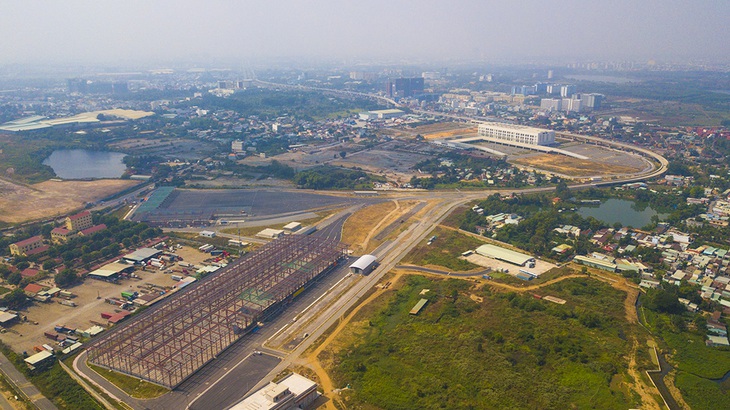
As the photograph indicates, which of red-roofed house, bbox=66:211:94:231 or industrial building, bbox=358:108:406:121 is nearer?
red-roofed house, bbox=66:211:94:231

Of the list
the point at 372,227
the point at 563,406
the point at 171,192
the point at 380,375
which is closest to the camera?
the point at 563,406

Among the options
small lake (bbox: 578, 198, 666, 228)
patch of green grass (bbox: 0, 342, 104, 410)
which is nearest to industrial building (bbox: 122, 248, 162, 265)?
patch of green grass (bbox: 0, 342, 104, 410)

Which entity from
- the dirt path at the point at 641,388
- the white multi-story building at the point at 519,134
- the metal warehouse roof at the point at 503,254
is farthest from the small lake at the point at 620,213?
the white multi-story building at the point at 519,134

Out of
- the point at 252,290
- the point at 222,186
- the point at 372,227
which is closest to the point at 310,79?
the point at 222,186

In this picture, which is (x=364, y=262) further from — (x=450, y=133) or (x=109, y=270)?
(x=450, y=133)

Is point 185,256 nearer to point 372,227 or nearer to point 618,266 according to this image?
point 372,227

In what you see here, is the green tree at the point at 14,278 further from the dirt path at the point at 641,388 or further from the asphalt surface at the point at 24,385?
the dirt path at the point at 641,388

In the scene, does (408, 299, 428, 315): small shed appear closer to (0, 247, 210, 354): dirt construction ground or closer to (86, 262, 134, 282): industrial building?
(0, 247, 210, 354): dirt construction ground
